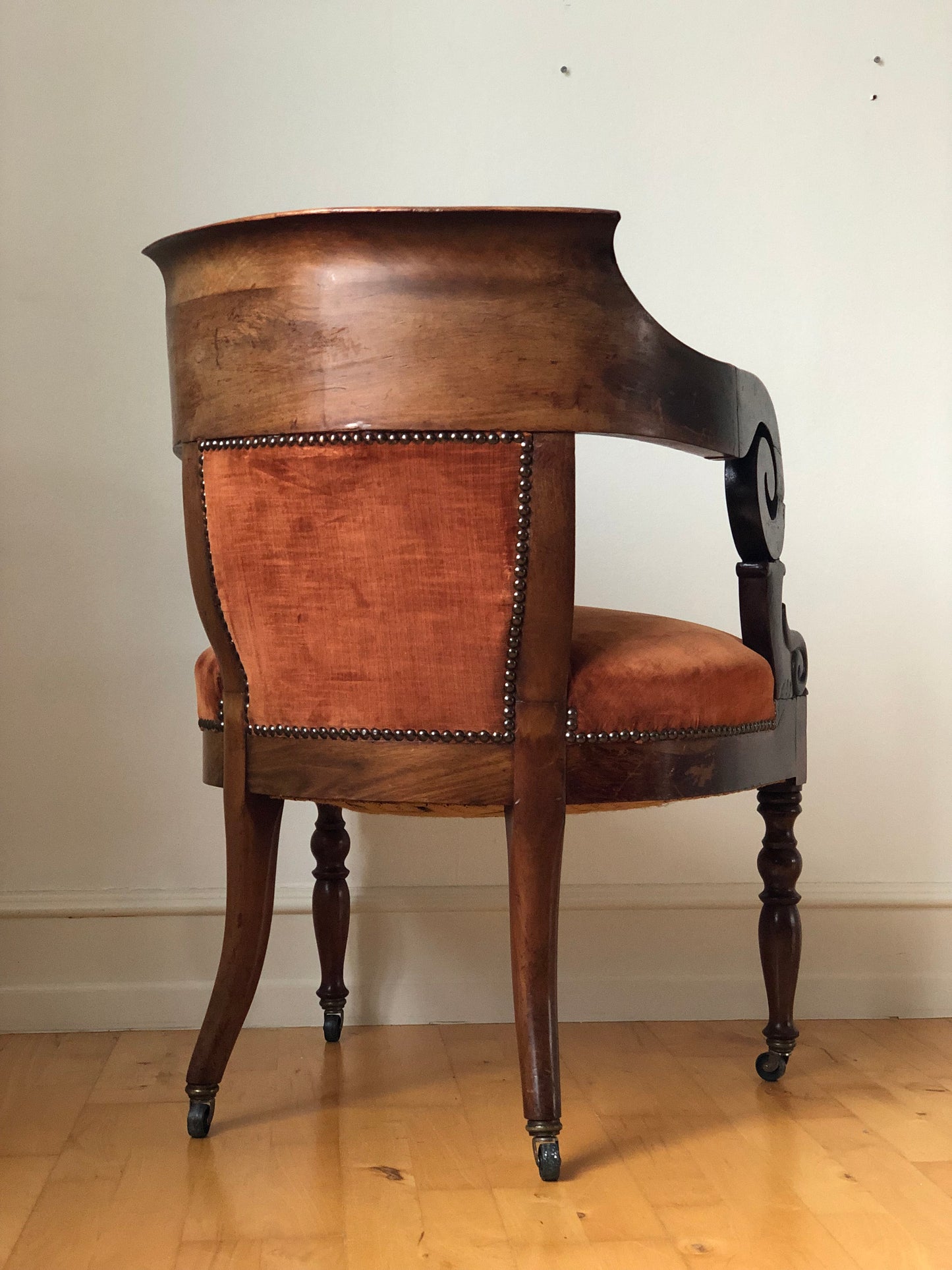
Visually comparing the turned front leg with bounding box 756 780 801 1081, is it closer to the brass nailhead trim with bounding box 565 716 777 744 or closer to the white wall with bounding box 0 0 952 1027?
the brass nailhead trim with bounding box 565 716 777 744

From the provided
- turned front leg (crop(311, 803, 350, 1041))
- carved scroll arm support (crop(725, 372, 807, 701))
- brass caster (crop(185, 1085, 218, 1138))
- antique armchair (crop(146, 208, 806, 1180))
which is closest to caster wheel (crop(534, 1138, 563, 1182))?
antique armchair (crop(146, 208, 806, 1180))

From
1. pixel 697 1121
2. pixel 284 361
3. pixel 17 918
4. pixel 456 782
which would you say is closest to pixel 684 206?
pixel 284 361

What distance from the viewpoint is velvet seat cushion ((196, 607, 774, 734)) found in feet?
4.10

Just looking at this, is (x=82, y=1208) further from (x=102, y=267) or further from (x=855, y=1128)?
(x=102, y=267)

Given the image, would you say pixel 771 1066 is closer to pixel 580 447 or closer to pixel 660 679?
pixel 660 679

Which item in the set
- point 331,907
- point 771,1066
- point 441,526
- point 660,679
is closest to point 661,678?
point 660,679

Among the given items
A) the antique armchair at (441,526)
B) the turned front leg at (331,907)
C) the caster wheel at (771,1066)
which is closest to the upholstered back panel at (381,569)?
the antique armchair at (441,526)

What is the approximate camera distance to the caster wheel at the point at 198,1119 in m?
1.42

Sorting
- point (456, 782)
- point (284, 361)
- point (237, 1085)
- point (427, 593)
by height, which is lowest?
point (237, 1085)

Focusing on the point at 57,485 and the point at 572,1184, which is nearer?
the point at 572,1184

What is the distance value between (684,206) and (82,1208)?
1660 millimetres

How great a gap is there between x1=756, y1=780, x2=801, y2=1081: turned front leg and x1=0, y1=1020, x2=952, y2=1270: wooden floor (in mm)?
60

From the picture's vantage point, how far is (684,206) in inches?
80.2

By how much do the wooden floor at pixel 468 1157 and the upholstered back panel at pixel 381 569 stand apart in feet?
1.54
